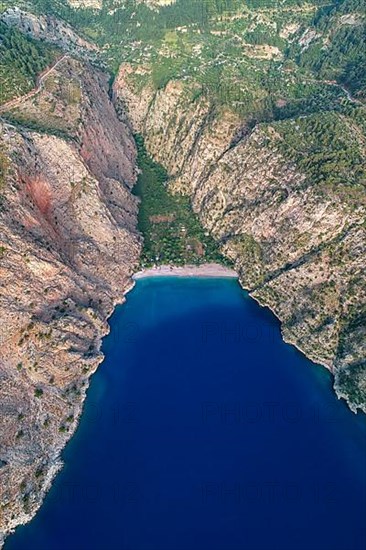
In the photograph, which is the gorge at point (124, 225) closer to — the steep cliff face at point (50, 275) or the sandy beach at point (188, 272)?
the steep cliff face at point (50, 275)

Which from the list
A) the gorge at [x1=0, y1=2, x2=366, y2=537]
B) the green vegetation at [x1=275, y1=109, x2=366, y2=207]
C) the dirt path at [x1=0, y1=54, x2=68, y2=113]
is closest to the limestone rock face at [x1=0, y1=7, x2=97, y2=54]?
the gorge at [x1=0, y1=2, x2=366, y2=537]

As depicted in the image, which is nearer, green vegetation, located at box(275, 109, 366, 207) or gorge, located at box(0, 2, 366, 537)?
gorge, located at box(0, 2, 366, 537)

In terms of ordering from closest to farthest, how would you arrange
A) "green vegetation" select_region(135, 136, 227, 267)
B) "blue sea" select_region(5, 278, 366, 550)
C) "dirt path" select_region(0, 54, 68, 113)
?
1. "blue sea" select_region(5, 278, 366, 550)
2. "dirt path" select_region(0, 54, 68, 113)
3. "green vegetation" select_region(135, 136, 227, 267)

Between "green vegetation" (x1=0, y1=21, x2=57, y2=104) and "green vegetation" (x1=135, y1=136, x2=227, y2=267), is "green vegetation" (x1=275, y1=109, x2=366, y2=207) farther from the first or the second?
"green vegetation" (x1=0, y1=21, x2=57, y2=104)

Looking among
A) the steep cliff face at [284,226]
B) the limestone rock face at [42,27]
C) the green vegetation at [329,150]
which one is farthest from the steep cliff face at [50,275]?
the limestone rock face at [42,27]

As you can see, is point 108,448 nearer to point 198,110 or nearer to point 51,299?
point 51,299

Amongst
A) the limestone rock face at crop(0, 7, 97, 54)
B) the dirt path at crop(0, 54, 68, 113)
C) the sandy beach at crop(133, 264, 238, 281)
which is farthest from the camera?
the limestone rock face at crop(0, 7, 97, 54)

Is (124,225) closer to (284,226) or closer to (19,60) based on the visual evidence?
(284,226)

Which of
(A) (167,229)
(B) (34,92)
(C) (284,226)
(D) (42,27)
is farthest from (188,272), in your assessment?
(D) (42,27)
